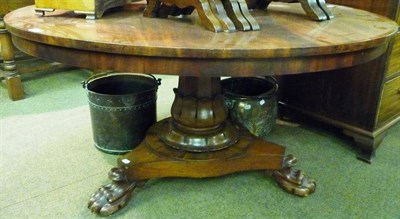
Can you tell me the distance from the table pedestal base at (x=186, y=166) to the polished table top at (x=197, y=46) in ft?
1.63

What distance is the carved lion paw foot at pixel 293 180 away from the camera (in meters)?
1.31

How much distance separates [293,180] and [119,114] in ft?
2.47

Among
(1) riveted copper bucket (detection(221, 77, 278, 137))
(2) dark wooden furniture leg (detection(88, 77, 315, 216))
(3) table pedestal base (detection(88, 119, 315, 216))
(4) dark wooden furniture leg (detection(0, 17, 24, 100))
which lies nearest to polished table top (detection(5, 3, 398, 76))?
(2) dark wooden furniture leg (detection(88, 77, 315, 216))

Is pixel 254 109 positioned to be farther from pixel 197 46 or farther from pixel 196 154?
pixel 197 46

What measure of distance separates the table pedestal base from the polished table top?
0.50 m

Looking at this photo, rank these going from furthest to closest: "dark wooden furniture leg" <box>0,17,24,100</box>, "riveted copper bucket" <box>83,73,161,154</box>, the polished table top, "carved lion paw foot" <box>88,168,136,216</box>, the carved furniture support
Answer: "dark wooden furniture leg" <box>0,17,24,100</box>
"riveted copper bucket" <box>83,73,161,154</box>
"carved lion paw foot" <box>88,168,136,216</box>
the carved furniture support
the polished table top

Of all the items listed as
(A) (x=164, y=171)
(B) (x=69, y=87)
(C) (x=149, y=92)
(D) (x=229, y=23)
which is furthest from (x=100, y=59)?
(B) (x=69, y=87)

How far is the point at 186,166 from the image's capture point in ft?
4.16

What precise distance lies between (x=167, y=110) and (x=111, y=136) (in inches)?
22.5

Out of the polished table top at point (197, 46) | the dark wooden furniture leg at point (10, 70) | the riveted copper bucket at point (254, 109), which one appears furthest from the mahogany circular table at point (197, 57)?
the dark wooden furniture leg at point (10, 70)

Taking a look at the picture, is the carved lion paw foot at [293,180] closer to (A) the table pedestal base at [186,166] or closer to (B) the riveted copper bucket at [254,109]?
(A) the table pedestal base at [186,166]

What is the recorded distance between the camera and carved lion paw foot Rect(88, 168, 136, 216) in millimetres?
1207

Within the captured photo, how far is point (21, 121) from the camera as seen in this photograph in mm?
1931

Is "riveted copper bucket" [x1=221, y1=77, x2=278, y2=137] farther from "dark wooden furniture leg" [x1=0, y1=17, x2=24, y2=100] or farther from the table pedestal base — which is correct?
"dark wooden furniture leg" [x1=0, y1=17, x2=24, y2=100]
